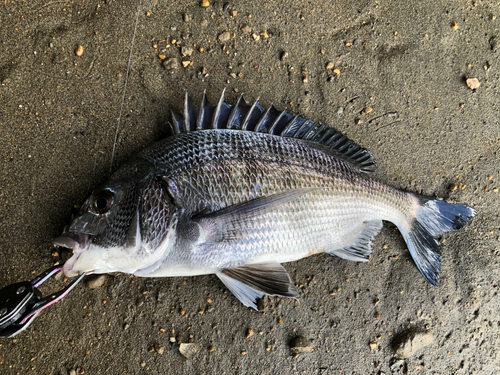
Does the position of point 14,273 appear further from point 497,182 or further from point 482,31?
point 482,31

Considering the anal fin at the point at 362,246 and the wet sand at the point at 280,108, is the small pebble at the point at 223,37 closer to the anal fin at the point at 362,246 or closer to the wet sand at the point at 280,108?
the wet sand at the point at 280,108

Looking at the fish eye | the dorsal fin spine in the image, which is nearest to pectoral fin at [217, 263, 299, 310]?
the fish eye

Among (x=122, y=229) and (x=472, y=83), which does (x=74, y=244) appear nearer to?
(x=122, y=229)

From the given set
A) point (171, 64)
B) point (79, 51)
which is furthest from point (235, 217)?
point (79, 51)

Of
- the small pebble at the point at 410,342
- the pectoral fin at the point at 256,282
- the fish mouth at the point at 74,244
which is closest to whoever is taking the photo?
the fish mouth at the point at 74,244

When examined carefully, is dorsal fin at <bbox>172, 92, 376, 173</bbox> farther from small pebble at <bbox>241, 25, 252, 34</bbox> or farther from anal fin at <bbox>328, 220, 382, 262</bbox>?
small pebble at <bbox>241, 25, 252, 34</bbox>

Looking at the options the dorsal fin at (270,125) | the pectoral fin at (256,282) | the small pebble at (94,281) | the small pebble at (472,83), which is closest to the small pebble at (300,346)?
the pectoral fin at (256,282)

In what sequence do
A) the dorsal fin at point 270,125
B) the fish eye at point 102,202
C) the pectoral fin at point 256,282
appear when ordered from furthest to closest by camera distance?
the dorsal fin at point 270,125 → the pectoral fin at point 256,282 → the fish eye at point 102,202
